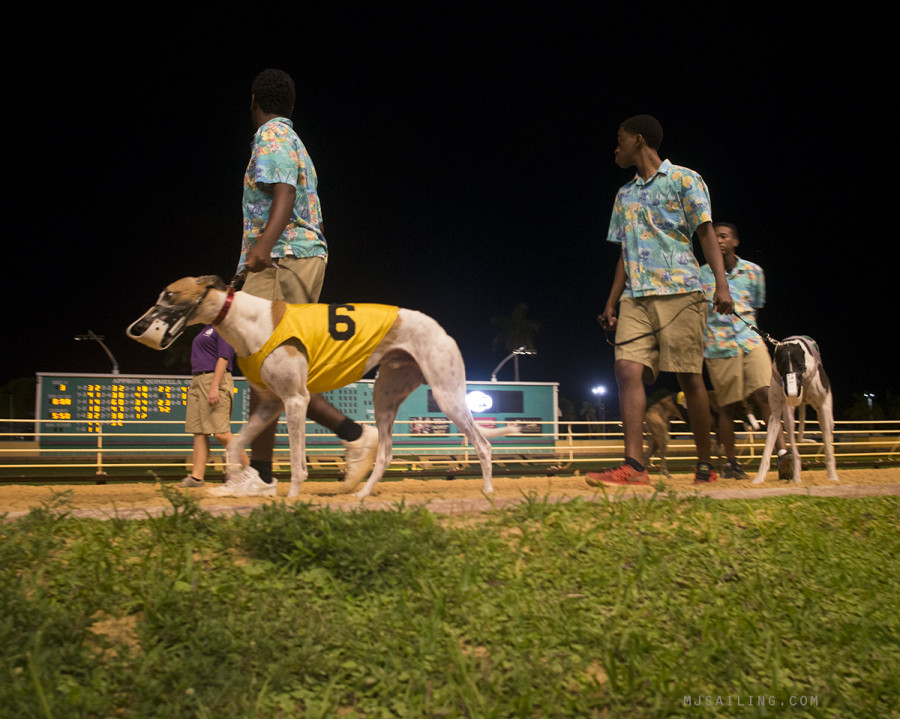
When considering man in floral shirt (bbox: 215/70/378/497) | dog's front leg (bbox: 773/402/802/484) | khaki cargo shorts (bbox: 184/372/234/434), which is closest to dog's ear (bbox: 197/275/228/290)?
man in floral shirt (bbox: 215/70/378/497)

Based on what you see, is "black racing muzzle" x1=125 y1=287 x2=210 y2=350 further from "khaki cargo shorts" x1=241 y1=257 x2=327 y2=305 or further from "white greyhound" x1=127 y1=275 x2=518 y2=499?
"khaki cargo shorts" x1=241 y1=257 x2=327 y2=305

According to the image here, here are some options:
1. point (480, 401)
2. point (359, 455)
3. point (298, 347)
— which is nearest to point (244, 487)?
point (359, 455)

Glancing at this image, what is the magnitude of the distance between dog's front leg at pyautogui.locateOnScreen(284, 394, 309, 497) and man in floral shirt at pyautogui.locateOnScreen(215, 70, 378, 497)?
339 millimetres

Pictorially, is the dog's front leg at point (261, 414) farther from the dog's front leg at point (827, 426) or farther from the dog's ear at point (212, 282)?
the dog's front leg at point (827, 426)

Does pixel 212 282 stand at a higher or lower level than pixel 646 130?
lower

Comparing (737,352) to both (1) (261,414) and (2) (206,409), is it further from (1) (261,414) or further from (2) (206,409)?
(2) (206,409)

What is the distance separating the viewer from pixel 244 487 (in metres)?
4.31

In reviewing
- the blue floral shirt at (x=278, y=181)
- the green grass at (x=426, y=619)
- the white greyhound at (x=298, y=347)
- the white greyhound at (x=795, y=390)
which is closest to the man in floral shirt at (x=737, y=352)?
the white greyhound at (x=795, y=390)

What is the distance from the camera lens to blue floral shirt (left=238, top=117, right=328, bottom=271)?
14.9 feet

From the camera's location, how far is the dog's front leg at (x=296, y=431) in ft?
13.5

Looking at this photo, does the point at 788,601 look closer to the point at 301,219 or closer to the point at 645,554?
the point at 645,554

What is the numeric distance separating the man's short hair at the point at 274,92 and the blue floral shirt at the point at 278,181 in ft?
0.69

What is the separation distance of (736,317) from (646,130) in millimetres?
2212

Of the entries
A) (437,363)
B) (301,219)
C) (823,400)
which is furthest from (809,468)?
(301,219)
